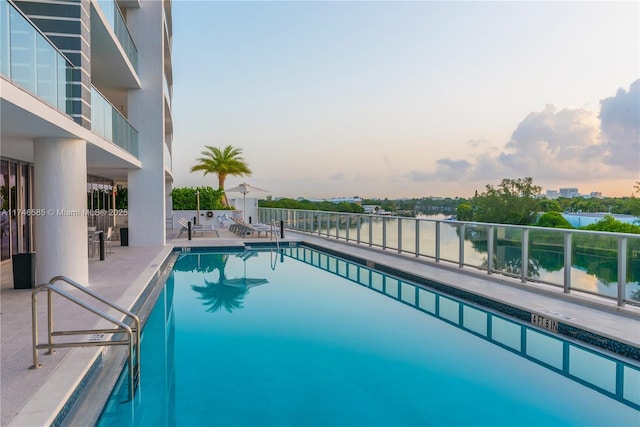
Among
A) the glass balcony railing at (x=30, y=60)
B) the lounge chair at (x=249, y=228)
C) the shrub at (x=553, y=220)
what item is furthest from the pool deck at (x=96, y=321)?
the shrub at (x=553, y=220)

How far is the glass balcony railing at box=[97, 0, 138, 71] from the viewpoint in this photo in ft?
33.1

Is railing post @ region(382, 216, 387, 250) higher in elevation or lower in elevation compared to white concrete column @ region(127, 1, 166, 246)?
lower

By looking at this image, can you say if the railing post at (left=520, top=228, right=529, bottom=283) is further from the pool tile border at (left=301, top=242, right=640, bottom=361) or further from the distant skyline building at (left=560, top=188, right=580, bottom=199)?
the distant skyline building at (left=560, top=188, right=580, bottom=199)

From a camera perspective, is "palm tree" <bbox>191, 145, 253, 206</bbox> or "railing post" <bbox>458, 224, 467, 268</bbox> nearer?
"railing post" <bbox>458, 224, 467, 268</bbox>

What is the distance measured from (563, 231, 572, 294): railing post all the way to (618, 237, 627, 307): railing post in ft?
2.59

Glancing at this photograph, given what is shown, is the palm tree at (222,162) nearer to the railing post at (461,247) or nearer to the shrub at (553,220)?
the shrub at (553,220)

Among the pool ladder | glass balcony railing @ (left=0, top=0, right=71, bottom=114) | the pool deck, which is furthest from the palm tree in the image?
the pool ladder

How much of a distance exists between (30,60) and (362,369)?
217 inches

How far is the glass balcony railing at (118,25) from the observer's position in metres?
10.1

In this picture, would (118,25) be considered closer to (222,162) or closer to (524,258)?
(524,258)

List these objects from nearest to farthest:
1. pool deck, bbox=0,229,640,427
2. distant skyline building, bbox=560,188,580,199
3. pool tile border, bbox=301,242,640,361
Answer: pool deck, bbox=0,229,640,427 → pool tile border, bbox=301,242,640,361 → distant skyline building, bbox=560,188,580,199

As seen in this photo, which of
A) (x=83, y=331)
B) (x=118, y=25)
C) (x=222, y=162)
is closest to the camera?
(x=83, y=331)

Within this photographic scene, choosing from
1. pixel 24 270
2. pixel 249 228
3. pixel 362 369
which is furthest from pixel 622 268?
pixel 249 228

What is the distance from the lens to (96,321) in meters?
5.44
